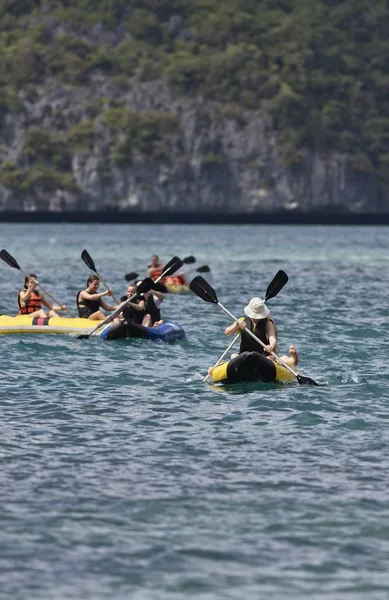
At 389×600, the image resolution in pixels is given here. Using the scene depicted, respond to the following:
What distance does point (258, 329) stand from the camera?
22500 millimetres

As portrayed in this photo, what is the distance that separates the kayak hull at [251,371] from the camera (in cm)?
2189

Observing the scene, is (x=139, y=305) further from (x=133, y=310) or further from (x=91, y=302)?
(x=91, y=302)

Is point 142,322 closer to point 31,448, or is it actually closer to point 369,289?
point 31,448

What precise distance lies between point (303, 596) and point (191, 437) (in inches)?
263

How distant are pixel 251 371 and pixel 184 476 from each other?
628cm

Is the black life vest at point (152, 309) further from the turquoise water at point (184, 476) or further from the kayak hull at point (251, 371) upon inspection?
the kayak hull at point (251, 371)

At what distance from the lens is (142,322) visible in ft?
101

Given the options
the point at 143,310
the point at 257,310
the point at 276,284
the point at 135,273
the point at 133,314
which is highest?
the point at 276,284

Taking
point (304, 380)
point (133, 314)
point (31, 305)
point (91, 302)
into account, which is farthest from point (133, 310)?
point (304, 380)

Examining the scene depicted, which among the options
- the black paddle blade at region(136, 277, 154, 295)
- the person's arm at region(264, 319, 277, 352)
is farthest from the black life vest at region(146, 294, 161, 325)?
the person's arm at region(264, 319, 277, 352)

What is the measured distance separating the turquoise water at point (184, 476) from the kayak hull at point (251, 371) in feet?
0.85

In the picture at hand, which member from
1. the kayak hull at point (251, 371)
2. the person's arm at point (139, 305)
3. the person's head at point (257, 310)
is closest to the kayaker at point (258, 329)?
the person's head at point (257, 310)

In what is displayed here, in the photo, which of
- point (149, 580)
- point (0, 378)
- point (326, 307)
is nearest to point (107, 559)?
point (149, 580)

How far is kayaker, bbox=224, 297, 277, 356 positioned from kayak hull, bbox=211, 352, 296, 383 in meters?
0.27
